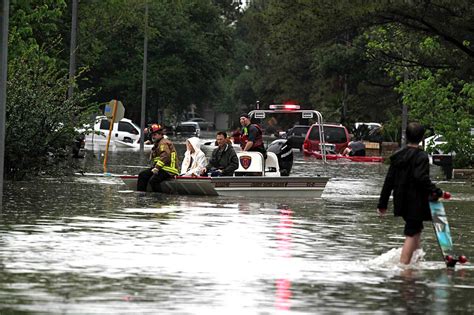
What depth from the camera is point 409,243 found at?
14273 millimetres

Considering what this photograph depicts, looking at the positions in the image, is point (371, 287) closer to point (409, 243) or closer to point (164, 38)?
point (409, 243)

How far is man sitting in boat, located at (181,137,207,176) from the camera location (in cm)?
2805

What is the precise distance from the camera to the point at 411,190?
14.4 meters

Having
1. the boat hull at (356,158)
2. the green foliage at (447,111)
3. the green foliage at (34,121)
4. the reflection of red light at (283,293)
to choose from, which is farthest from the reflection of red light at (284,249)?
the boat hull at (356,158)

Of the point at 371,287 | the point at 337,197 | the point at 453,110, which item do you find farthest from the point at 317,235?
the point at 453,110

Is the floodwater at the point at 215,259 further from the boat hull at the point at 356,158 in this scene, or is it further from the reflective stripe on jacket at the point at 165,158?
the boat hull at the point at 356,158

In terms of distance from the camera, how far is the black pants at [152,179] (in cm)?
2773

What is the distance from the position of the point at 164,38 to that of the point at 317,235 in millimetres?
76520

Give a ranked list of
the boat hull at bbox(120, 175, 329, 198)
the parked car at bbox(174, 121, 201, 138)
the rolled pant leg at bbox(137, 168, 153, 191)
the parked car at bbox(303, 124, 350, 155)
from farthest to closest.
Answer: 1. the parked car at bbox(174, 121, 201, 138)
2. the parked car at bbox(303, 124, 350, 155)
3. the rolled pant leg at bbox(137, 168, 153, 191)
4. the boat hull at bbox(120, 175, 329, 198)

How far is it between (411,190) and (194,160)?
14007mm

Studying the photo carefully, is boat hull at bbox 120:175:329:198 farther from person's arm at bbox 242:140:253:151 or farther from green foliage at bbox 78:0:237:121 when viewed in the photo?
green foliage at bbox 78:0:237:121

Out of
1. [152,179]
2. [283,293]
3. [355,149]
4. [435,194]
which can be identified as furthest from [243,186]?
[355,149]

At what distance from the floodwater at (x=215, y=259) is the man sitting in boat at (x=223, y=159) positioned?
5.64ft

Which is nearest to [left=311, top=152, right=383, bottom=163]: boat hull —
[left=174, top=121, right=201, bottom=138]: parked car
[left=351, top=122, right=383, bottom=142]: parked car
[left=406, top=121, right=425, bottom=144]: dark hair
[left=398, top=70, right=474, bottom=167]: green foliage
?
[left=398, top=70, right=474, bottom=167]: green foliage
